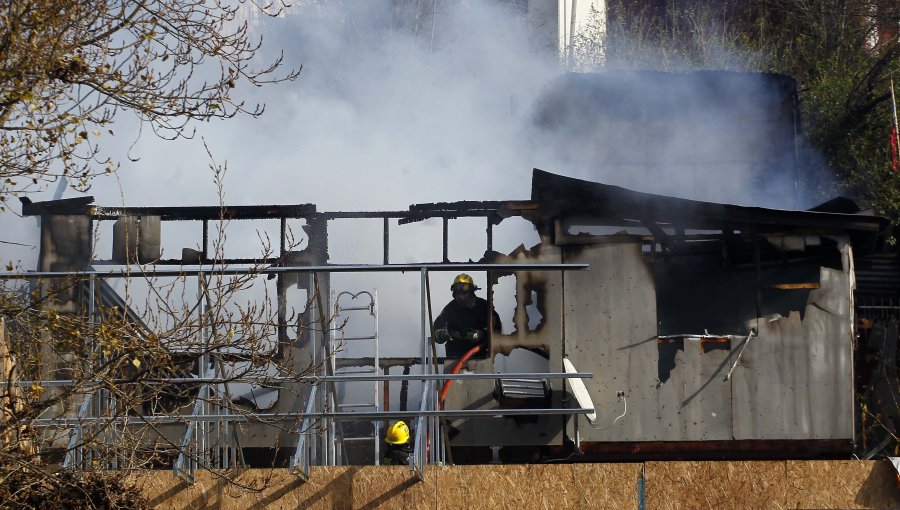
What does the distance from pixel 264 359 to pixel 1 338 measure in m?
2.52

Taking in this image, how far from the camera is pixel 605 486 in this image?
870cm

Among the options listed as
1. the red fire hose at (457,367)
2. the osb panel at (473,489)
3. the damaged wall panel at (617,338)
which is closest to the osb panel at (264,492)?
the osb panel at (473,489)

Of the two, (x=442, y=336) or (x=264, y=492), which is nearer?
(x=264, y=492)

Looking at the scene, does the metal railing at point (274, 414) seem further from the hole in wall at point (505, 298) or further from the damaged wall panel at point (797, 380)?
the hole in wall at point (505, 298)

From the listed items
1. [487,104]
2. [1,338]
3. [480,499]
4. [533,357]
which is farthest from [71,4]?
[487,104]

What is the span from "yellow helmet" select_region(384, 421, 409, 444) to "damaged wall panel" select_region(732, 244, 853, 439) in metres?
3.66

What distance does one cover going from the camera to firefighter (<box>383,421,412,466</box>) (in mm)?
11336

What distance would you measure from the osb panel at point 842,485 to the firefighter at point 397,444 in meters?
4.25

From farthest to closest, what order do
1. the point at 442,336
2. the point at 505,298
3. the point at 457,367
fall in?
the point at 505,298
the point at 442,336
the point at 457,367

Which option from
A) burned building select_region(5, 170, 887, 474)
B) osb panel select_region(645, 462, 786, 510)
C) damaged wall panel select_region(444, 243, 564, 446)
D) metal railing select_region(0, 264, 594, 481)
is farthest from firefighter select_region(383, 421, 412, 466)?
osb panel select_region(645, 462, 786, 510)

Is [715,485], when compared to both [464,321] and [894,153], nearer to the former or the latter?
[464,321]

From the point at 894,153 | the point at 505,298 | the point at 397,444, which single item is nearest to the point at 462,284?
the point at 397,444

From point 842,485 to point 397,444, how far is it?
471 cm

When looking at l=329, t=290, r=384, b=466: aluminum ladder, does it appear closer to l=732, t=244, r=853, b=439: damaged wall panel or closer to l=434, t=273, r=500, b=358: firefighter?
l=434, t=273, r=500, b=358: firefighter
